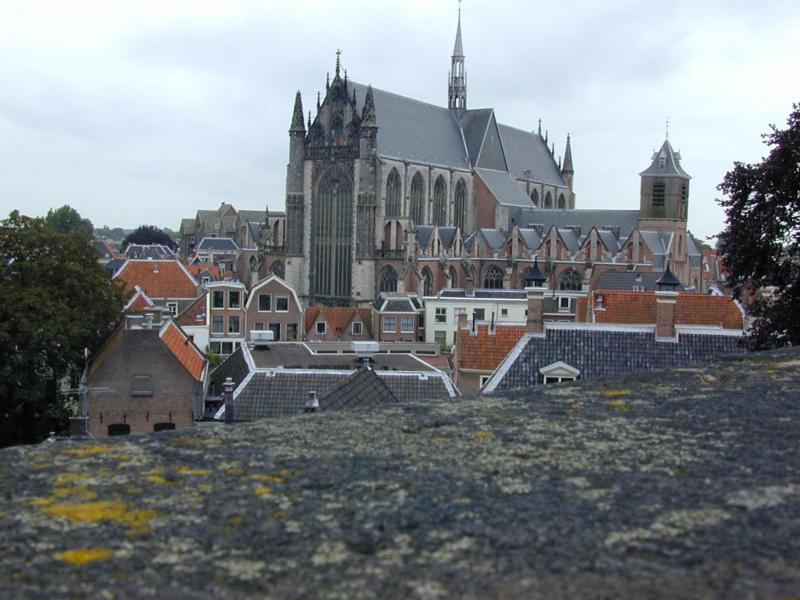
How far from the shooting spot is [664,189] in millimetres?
91375

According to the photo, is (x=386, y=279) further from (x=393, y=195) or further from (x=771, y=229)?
(x=771, y=229)

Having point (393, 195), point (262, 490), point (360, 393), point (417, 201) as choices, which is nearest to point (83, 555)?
point (262, 490)

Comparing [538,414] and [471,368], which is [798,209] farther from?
[538,414]

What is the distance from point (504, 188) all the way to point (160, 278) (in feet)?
138

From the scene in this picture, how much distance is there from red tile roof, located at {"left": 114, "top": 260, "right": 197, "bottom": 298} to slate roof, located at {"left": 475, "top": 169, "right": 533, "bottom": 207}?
37216mm

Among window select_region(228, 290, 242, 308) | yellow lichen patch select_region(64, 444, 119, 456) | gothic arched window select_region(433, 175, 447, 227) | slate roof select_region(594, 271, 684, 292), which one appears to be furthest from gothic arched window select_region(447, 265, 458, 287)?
yellow lichen patch select_region(64, 444, 119, 456)

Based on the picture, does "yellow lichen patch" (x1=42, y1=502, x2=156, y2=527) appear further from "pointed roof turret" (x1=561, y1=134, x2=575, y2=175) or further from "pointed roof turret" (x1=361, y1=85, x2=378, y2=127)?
"pointed roof turret" (x1=561, y1=134, x2=575, y2=175)

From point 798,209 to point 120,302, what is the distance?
1010 inches

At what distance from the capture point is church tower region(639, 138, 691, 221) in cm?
9112

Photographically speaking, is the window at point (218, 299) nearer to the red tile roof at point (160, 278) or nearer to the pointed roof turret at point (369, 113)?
the red tile roof at point (160, 278)

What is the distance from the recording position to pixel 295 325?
208 ft

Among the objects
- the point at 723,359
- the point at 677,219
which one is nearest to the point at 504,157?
the point at 677,219

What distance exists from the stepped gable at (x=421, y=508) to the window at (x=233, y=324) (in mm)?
54432

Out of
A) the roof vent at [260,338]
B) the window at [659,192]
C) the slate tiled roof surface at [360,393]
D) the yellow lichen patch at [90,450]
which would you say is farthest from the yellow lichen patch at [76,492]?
the window at [659,192]
